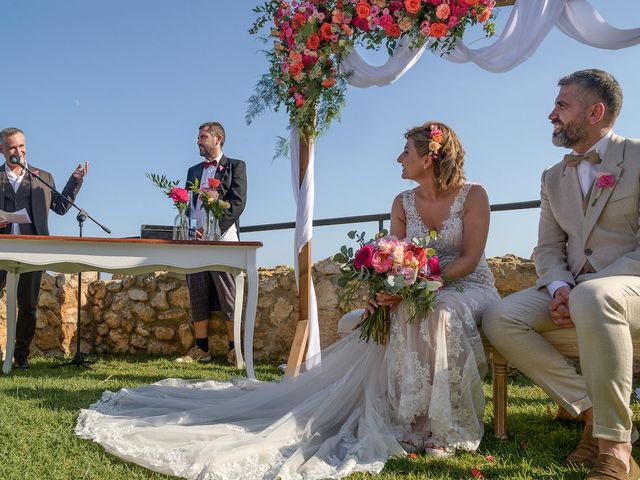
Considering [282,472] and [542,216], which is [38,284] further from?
[542,216]

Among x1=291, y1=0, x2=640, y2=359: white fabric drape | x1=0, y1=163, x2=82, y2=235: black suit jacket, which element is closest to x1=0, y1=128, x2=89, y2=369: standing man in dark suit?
x1=0, y1=163, x2=82, y2=235: black suit jacket

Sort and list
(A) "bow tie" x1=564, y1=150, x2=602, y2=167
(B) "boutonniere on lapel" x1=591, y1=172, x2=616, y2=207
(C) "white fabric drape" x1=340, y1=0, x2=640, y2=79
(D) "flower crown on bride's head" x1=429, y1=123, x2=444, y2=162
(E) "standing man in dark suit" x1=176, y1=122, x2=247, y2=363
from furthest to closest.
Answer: (E) "standing man in dark suit" x1=176, y1=122, x2=247, y2=363 → (C) "white fabric drape" x1=340, y1=0, x2=640, y2=79 → (D) "flower crown on bride's head" x1=429, y1=123, x2=444, y2=162 → (A) "bow tie" x1=564, y1=150, x2=602, y2=167 → (B) "boutonniere on lapel" x1=591, y1=172, x2=616, y2=207

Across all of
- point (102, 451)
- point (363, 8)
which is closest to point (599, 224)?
point (363, 8)

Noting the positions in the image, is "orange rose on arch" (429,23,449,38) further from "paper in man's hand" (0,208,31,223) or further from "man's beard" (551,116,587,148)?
"paper in man's hand" (0,208,31,223)

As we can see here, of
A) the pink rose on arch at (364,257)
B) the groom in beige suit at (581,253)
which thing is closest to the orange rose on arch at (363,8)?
the groom in beige suit at (581,253)

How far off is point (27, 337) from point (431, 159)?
13.6 feet

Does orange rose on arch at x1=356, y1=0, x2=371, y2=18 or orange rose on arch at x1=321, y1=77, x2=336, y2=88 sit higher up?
orange rose on arch at x1=356, y1=0, x2=371, y2=18

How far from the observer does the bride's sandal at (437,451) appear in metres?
2.54

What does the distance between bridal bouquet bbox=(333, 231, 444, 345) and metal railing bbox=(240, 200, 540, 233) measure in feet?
7.68

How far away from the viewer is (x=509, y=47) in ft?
12.9

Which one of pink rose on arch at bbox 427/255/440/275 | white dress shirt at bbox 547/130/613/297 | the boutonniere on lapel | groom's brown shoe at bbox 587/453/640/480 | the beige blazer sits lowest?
groom's brown shoe at bbox 587/453/640/480

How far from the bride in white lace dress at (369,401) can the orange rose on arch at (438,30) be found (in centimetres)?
100

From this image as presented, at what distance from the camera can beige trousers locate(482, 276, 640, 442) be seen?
7.12ft

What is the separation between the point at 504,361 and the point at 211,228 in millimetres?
2765
